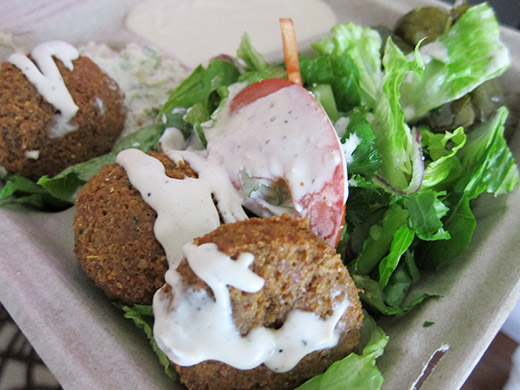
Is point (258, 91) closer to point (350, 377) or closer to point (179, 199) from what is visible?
point (179, 199)

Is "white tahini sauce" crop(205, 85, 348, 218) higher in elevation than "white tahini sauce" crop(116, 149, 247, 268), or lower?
higher

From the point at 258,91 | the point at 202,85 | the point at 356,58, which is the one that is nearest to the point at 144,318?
the point at 258,91

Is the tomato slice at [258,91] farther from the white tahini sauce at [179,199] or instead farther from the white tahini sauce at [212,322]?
the white tahini sauce at [212,322]

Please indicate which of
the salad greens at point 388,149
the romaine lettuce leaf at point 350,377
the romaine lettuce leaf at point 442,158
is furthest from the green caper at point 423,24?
the romaine lettuce leaf at point 350,377

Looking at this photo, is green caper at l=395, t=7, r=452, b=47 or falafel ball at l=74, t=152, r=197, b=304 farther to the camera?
green caper at l=395, t=7, r=452, b=47

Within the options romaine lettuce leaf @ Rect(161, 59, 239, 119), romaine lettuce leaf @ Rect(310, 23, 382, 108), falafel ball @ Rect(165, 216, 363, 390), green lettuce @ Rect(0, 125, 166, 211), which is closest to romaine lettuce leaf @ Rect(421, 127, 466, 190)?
romaine lettuce leaf @ Rect(310, 23, 382, 108)

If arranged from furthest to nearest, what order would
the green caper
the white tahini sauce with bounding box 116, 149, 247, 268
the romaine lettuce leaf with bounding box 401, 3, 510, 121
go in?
the green caper, the romaine lettuce leaf with bounding box 401, 3, 510, 121, the white tahini sauce with bounding box 116, 149, 247, 268

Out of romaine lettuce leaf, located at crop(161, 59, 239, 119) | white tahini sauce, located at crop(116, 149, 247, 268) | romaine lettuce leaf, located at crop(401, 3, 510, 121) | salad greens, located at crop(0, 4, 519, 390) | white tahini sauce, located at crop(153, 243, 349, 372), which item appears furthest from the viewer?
romaine lettuce leaf, located at crop(161, 59, 239, 119)

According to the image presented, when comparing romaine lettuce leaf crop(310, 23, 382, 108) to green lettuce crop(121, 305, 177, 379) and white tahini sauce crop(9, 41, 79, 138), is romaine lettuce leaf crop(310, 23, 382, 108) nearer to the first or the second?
white tahini sauce crop(9, 41, 79, 138)
